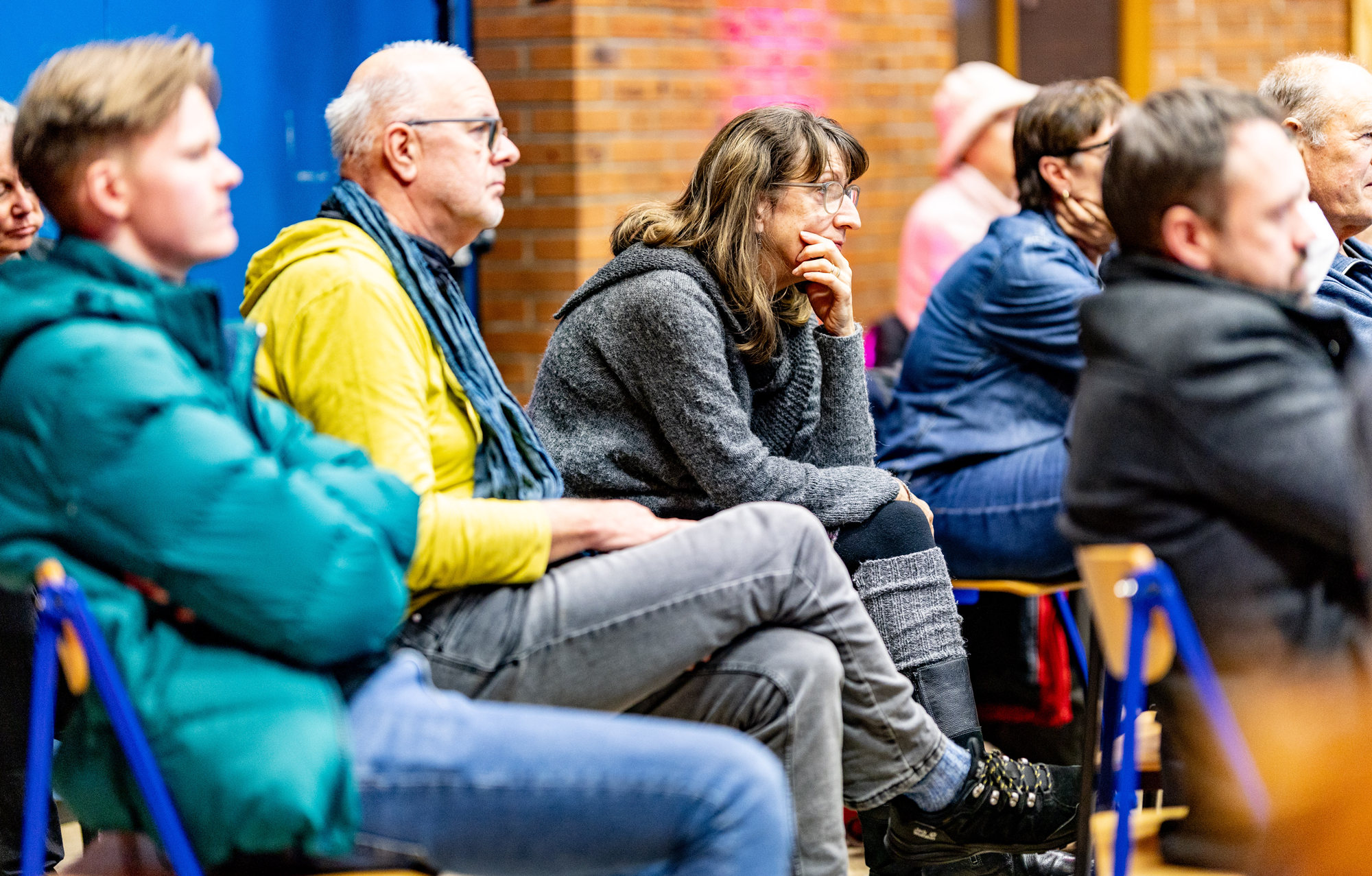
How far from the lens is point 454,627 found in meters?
2.25

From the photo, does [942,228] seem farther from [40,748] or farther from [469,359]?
[40,748]

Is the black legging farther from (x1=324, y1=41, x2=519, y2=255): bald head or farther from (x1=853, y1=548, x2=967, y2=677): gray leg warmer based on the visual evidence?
(x1=324, y1=41, x2=519, y2=255): bald head

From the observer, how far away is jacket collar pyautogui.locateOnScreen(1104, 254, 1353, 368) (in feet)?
6.37

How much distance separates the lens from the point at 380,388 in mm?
2238

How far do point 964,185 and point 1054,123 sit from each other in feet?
5.12

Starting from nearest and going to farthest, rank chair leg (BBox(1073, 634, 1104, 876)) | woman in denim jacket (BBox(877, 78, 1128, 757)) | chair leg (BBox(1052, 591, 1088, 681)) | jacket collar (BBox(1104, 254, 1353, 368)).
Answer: jacket collar (BBox(1104, 254, 1353, 368)), chair leg (BBox(1073, 634, 1104, 876)), woman in denim jacket (BBox(877, 78, 1128, 757)), chair leg (BBox(1052, 591, 1088, 681))

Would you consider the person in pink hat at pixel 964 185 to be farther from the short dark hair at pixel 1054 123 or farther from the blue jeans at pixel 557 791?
the blue jeans at pixel 557 791

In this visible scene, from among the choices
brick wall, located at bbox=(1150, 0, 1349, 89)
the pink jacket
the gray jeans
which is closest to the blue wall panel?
the pink jacket

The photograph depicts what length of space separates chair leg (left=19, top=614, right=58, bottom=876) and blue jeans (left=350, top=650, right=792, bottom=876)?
0.34 metres

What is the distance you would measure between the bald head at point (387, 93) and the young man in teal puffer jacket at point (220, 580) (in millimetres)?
548

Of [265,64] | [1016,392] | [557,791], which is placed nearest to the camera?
[557,791]

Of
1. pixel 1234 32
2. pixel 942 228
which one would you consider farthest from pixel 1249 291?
pixel 1234 32

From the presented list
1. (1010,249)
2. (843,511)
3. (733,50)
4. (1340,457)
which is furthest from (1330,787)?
(733,50)

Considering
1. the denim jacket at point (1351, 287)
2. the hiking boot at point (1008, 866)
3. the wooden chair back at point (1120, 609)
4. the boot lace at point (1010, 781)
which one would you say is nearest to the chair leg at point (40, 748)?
the wooden chair back at point (1120, 609)
